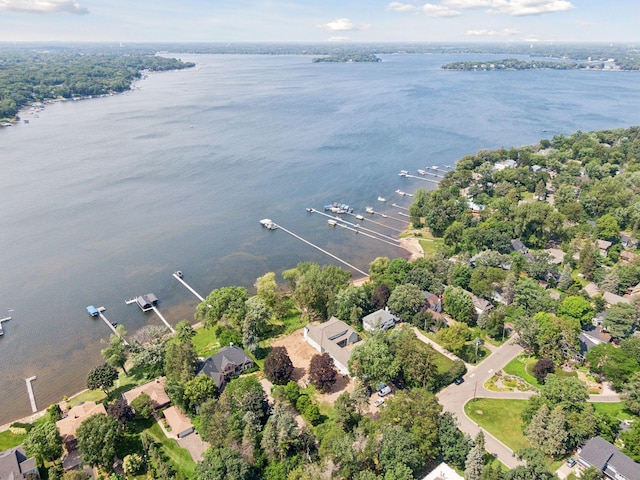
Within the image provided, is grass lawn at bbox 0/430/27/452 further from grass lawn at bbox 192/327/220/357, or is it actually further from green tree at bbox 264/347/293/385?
green tree at bbox 264/347/293/385

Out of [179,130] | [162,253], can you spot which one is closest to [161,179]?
[162,253]

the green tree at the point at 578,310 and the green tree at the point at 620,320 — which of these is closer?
the green tree at the point at 620,320

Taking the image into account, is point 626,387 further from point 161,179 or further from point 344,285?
point 161,179

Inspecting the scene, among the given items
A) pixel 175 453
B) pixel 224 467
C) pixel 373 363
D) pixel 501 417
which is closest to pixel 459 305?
pixel 501 417

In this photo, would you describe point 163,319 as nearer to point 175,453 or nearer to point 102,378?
point 102,378

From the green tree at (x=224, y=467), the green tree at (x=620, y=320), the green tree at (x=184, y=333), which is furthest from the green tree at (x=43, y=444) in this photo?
the green tree at (x=620, y=320)

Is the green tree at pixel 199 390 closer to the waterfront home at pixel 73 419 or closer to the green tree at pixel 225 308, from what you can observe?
the waterfront home at pixel 73 419
